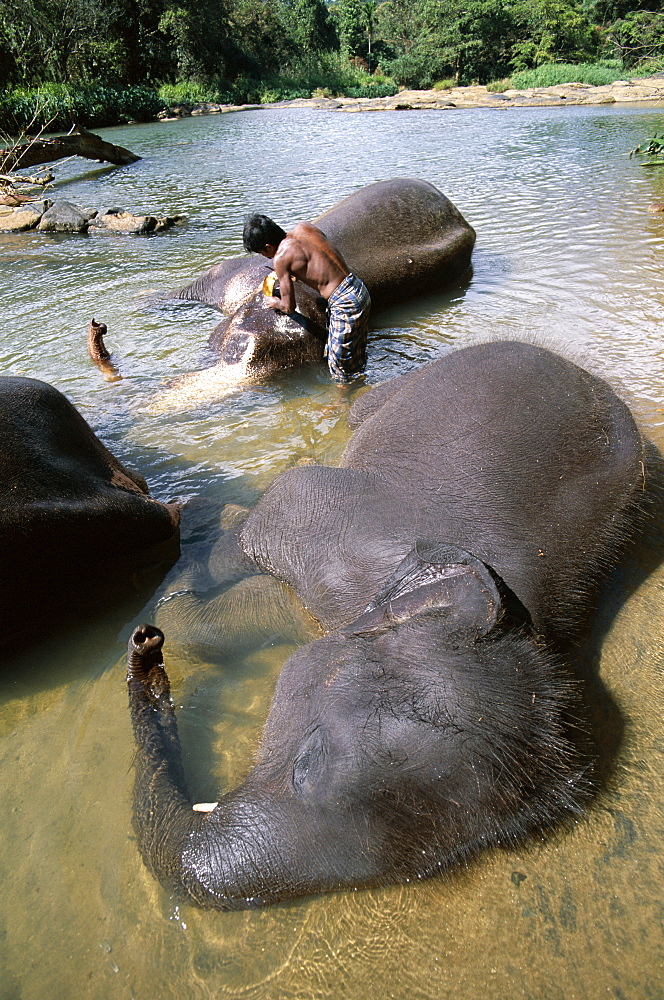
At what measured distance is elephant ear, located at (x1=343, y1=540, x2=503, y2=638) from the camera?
80.0 inches

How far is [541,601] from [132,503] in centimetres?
204

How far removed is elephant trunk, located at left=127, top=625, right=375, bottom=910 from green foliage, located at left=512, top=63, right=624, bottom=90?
51.2 metres

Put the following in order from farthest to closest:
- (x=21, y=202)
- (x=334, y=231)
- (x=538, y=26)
Answer: (x=538, y=26), (x=21, y=202), (x=334, y=231)

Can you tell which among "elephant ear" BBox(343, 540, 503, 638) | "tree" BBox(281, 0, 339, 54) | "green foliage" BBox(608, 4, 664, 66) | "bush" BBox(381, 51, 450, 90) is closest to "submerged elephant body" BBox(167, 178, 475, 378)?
"elephant ear" BBox(343, 540, 503, 638)

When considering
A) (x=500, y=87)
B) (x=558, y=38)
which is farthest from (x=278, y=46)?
(x=500, y=87)

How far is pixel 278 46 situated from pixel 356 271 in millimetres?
72014

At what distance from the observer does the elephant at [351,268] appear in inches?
234

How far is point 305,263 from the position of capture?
5750 mm

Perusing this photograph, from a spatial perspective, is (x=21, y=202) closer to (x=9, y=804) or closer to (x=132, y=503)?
(x=132, y=503)

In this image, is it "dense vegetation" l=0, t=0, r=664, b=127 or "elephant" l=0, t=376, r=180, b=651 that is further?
"dense vegetation" l=0, t=0, r=664, b=127

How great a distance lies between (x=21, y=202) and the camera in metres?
13.1

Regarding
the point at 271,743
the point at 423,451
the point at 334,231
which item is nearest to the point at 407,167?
Result: the point at 334,231

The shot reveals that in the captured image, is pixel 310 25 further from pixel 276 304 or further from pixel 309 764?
pixel 309 764

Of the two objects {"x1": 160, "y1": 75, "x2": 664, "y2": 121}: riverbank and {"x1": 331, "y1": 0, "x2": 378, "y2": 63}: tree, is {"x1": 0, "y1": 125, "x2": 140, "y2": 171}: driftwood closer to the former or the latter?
Answer: {"x1": 160, "y1": 75, "x2": 664, "y2": 121}: riverbank
